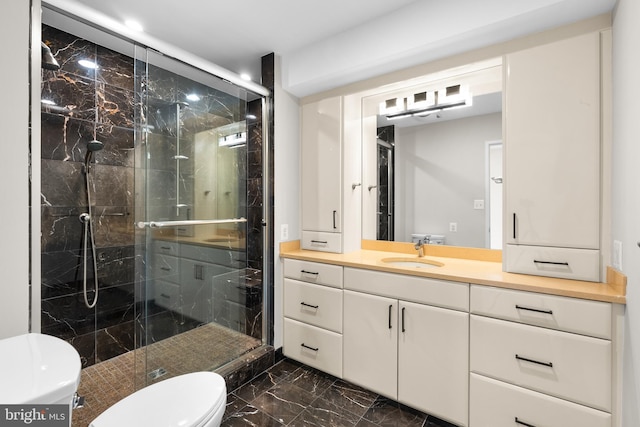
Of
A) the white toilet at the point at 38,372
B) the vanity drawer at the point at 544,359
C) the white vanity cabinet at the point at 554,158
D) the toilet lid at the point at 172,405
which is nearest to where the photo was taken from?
the white toilet at the point at 38,372

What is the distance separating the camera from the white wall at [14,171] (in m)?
1.13

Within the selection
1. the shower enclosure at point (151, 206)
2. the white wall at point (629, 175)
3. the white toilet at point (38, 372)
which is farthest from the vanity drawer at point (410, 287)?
the white toilet at point (38, 372)

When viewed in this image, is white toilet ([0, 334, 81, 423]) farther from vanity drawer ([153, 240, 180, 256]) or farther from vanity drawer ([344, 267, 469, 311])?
vanity drawer ([344, 267, 469, 311])

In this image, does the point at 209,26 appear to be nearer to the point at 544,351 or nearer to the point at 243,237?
the point at 243,237

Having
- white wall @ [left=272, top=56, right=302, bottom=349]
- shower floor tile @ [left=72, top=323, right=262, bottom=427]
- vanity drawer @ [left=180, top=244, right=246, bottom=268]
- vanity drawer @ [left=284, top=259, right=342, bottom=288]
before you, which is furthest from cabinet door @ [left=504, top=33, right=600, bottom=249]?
shower floor tile @ [left=72, top=323, right=262, bottom=427]

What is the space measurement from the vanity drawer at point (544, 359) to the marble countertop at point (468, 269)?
200 millimetres

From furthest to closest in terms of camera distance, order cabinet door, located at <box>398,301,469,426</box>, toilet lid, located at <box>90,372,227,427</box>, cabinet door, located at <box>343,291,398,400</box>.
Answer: cabinet door, located at <box>343,291,398,400</box>
cabinet door, located at <box>398,301,469,426</box>
toilet lid, located at <box>90,372,227,427</box>

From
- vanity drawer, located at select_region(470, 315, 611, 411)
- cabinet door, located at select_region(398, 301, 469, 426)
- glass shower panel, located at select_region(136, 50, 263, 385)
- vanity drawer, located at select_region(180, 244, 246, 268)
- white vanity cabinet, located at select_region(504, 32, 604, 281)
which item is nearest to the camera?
vanity drawer, located at select_region(470, 315, 611, 411)

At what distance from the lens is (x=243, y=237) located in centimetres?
235

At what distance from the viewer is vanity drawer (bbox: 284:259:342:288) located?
215cm

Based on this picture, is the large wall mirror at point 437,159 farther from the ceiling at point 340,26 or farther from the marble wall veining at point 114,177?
the marble wall veining at point 114,177

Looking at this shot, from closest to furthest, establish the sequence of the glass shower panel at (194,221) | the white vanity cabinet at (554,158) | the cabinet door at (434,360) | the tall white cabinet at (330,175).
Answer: the white vanity cabinet at (554,158) → the cabinet door at (434,360) → the glass shower panel at (194,221) → the tall white cabinet at (330,175)

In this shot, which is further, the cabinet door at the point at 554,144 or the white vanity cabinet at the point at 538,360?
the cabinet door at the point at 554,144

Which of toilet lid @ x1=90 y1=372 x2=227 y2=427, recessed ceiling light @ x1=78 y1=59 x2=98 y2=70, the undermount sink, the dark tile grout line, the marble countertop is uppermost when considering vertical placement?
recessed ceiling light @ x1=78 y1=59 x2=98 y2=70
